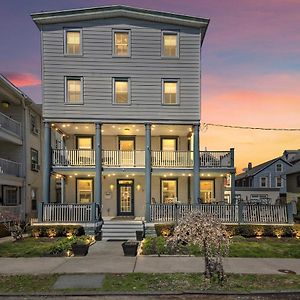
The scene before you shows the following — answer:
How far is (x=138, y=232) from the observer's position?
20.7m

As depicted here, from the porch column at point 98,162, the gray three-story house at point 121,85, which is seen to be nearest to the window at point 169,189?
the gray three-story house at point 121,85

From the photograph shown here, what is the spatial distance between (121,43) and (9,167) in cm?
1081

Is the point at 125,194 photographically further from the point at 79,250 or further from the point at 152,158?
the point at 79,250

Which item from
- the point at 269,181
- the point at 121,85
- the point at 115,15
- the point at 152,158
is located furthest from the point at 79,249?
the point at 269,181

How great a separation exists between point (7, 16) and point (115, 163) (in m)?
10.7

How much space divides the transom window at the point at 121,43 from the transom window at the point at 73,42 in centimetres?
228

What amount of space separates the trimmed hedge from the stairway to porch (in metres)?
1.73

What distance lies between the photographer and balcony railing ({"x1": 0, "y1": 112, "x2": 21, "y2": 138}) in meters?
25.6

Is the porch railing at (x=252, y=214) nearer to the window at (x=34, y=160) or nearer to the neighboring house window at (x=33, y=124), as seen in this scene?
the window at (x=34, y=160)

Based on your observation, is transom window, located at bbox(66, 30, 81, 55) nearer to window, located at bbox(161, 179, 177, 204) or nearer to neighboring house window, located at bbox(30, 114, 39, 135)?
neighboring house window, located at bbox(30, 114, 39, 135)

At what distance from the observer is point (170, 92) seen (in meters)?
25.4

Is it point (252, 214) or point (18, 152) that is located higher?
point (18, 152)

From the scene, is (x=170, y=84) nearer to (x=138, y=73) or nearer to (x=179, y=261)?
(x=138, y=73)

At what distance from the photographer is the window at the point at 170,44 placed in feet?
83.8
